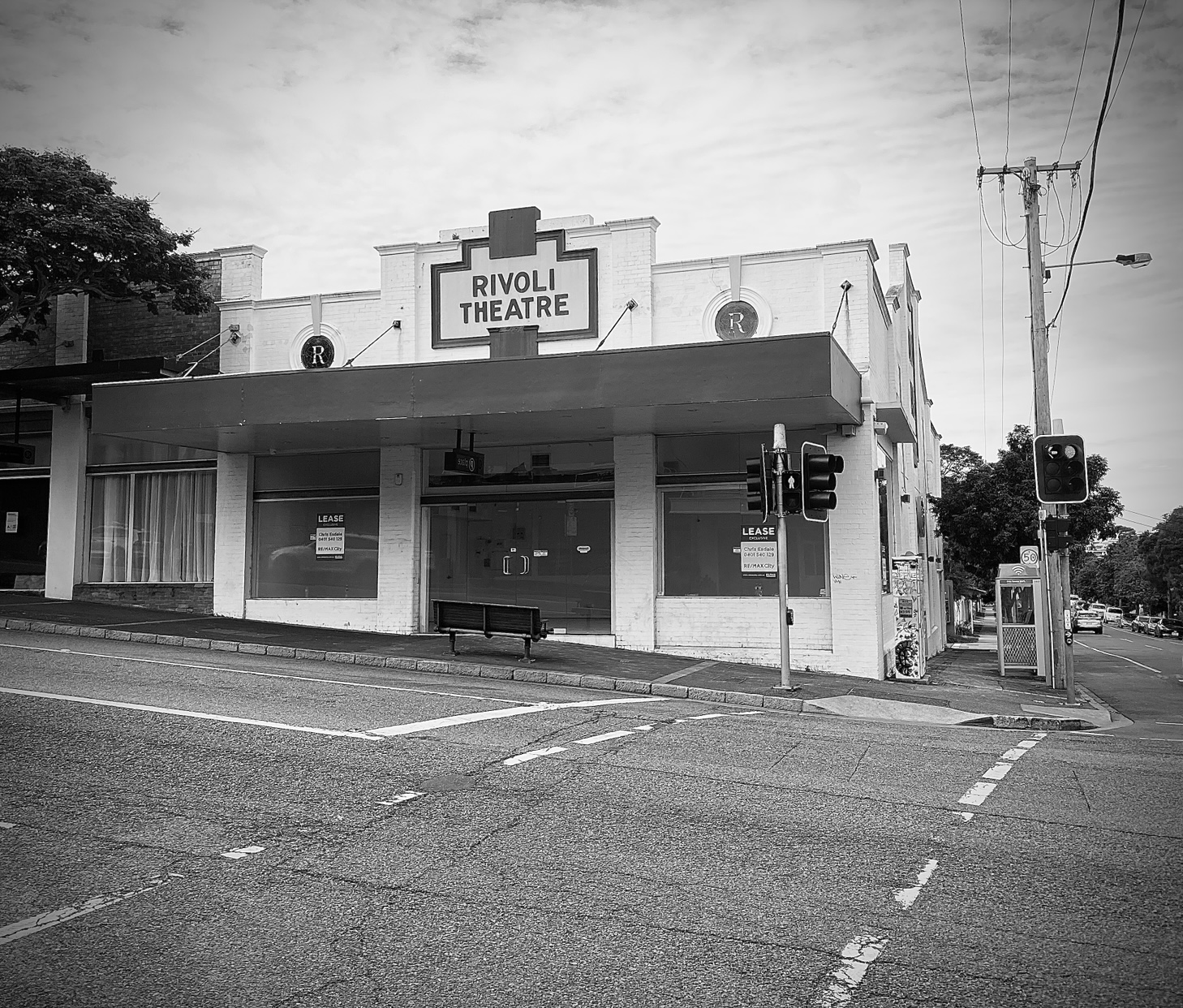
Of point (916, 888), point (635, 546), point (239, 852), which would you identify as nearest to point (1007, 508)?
point (635, 546)

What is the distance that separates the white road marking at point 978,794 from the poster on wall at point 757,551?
9871 mm

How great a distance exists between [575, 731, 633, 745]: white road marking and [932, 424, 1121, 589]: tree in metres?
28.2

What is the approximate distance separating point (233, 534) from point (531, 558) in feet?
20.9

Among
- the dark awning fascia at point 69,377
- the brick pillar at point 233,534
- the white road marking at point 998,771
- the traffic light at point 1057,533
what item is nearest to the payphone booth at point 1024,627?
the traffic light at point 1057,533

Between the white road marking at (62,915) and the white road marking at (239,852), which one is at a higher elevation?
the white road marking at (239,852)

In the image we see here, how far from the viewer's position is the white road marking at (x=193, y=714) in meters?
9.34

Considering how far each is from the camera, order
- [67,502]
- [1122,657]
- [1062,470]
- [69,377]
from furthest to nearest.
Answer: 1. [1122,657]
2. [67,502]
3. [69,377]
4. [1062,470]

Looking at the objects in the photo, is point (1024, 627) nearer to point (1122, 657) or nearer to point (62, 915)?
point (1122, 657)

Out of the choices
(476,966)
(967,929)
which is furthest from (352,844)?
(967,929)

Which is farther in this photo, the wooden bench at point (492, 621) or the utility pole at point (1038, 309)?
the utility pole at point (1038, 309)

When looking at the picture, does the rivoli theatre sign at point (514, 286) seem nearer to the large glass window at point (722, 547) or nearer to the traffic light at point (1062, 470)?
the large glass window at point (722, 547)

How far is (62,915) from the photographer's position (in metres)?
5.14

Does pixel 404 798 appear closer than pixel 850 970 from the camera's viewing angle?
No

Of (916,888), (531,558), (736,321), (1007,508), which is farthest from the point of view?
(1007,508)
